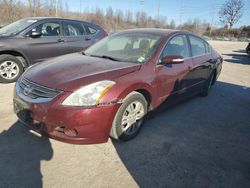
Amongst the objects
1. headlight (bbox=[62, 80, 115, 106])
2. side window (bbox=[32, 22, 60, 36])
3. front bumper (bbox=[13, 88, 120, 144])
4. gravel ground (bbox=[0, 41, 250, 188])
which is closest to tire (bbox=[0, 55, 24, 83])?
side window (bbox=[32, 22, 60, 36])

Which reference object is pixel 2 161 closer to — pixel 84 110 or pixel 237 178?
pixel 84 110

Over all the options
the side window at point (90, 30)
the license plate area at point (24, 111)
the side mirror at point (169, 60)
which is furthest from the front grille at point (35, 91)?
the side window at point (90, 30)

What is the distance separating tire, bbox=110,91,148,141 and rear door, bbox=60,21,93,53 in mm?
3898

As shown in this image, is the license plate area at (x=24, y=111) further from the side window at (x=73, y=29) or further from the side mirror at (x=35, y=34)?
the side window at (x=73, y=29)

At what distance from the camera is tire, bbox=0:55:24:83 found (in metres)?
5.54

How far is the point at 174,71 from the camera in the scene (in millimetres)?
3924

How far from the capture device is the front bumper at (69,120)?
264 centimetres

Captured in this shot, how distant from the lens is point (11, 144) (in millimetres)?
3000

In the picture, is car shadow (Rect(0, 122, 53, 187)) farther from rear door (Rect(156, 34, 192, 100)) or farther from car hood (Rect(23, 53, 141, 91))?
rear door (Rect(156, 34, 192, 100))

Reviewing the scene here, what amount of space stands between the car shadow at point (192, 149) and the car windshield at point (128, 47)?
38.3 inches

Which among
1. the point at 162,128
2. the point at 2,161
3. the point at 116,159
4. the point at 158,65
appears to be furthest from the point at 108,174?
the point at 158,65

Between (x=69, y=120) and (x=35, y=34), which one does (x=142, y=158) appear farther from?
(x=35, y=34)

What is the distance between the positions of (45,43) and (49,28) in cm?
51

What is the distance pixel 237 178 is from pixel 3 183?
101 inches
